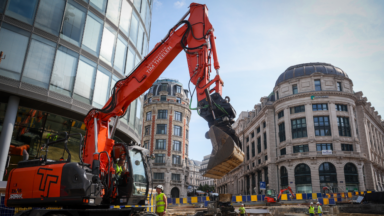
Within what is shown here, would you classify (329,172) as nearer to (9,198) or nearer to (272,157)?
(272,157)

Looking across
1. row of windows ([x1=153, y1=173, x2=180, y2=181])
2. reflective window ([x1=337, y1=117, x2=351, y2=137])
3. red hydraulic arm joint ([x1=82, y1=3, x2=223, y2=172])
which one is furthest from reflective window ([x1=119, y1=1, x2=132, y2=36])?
reflective window ([x1=337, y1=117, x2=351, y2=137])

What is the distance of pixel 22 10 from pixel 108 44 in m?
5.38

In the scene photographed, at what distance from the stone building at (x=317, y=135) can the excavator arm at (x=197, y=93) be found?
46.1 metres

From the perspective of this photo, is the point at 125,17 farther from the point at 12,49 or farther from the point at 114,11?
the point at 12,49

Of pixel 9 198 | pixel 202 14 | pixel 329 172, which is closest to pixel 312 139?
pixel 329 172

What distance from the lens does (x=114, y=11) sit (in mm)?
19391

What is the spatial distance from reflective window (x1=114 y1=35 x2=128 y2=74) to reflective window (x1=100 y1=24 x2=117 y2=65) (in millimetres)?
485

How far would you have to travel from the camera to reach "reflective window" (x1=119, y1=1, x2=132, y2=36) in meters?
20.1

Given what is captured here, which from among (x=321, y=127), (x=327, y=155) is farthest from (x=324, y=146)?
(x=321, y=127)

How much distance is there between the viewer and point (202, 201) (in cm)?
3841

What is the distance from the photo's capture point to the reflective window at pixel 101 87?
57.0ft

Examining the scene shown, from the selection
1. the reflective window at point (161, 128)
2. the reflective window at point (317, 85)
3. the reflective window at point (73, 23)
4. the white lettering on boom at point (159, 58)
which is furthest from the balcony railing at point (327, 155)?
the white lettering on boom at point (159, 58)

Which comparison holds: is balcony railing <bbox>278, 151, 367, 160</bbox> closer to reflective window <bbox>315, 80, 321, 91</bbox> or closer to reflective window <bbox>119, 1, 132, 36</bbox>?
reflective window <bbox>315, 80, 321, 91</bbox>

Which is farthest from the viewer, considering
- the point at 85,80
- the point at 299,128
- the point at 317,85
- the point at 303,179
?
the point at 317,85
